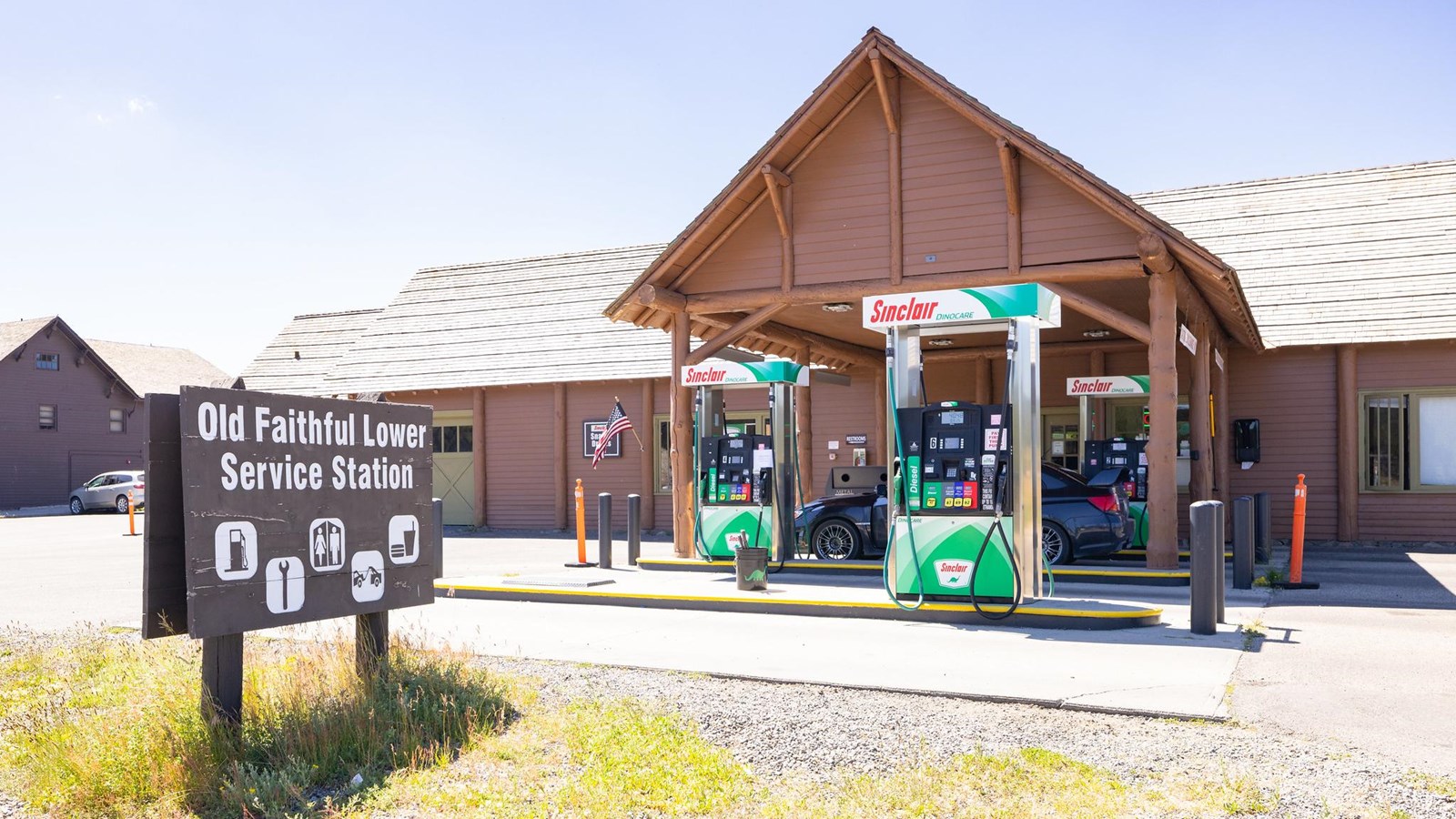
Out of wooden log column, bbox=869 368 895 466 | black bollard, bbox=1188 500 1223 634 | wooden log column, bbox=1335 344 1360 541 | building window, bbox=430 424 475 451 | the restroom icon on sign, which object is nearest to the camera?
the restroom icon on sign

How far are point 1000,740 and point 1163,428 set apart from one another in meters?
8.24

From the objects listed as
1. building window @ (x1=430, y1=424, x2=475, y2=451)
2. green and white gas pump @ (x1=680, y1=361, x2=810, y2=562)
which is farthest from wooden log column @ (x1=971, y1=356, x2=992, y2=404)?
building window @ (x1=430, y1=424, x2=475, y2=451)

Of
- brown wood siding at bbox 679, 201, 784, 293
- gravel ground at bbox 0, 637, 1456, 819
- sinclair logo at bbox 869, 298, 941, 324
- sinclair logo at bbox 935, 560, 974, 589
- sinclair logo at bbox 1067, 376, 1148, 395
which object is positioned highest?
brown wood siding at bbox 679, 201, 784, 293

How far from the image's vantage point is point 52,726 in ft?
22.4

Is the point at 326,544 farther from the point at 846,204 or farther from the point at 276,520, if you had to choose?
the point at 846,204

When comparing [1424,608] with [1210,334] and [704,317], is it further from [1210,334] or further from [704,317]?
[704,317]

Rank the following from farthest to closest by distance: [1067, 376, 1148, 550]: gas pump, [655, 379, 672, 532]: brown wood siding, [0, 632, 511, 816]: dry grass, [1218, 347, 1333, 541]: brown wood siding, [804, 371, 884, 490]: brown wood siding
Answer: [655, 379, 672, 532]: brown wood siding < [804, 371, 884, 490]: brown wood siding < [1218, 347, 1333, 541]: brown wood siding < [1067, 376, 1148, 550]: gas pump < [0, 632, 511, 816]: dry grass

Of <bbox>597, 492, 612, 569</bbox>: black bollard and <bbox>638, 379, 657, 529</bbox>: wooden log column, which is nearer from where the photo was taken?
<bbox>597, 492, 612, 569</bbox>: black bollard

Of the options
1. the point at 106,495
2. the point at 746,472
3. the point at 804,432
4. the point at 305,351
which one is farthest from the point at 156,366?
the point at 746,472

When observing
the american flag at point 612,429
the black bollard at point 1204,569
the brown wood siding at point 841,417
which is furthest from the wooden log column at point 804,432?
the black bollard at point 1204,569

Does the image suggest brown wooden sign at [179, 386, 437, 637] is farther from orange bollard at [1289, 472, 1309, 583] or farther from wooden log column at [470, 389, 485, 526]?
wooden log column at [470, 389, 485, 526]

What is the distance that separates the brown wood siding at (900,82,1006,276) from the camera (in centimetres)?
1495

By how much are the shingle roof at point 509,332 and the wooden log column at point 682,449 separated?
7.71 metres

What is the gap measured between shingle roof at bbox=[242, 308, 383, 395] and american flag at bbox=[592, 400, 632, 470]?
47.7ft
